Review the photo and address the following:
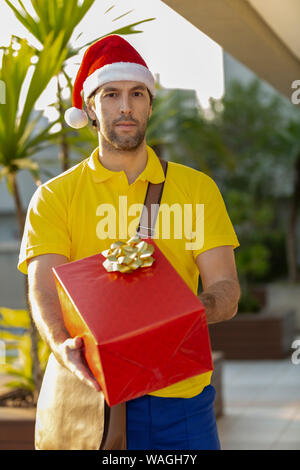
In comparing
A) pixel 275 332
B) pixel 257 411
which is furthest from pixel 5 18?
pixel 275 332

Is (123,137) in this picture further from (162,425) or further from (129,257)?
(162,425)

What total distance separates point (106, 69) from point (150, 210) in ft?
1.34

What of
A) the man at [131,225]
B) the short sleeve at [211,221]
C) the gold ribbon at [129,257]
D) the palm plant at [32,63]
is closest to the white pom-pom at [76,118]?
the man at [131,225]

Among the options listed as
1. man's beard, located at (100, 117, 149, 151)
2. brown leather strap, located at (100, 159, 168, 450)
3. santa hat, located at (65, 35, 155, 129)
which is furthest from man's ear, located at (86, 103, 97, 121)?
brown leather strap, located at (100, 159, 168, 450)

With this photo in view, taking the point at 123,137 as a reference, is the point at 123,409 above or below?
below

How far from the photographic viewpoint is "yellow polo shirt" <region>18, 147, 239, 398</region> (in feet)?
6.69

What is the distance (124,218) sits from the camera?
206cm

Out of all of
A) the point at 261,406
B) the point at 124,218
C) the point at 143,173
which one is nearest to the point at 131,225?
the point at 124,218

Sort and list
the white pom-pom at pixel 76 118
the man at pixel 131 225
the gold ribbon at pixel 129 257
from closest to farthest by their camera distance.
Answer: the gold ribbon at pixel 129 257
the man at pixel 131 225
the white pom-pom at pixel 76 118

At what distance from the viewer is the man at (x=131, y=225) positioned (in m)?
2.01

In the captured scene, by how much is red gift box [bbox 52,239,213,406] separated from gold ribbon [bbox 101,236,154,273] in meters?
0.02

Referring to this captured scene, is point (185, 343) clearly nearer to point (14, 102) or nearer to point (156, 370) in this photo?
point (156, 370)

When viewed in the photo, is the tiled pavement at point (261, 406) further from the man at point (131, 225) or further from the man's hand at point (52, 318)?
the man's hand at point (52, 318)

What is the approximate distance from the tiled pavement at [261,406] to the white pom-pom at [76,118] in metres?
3.51
